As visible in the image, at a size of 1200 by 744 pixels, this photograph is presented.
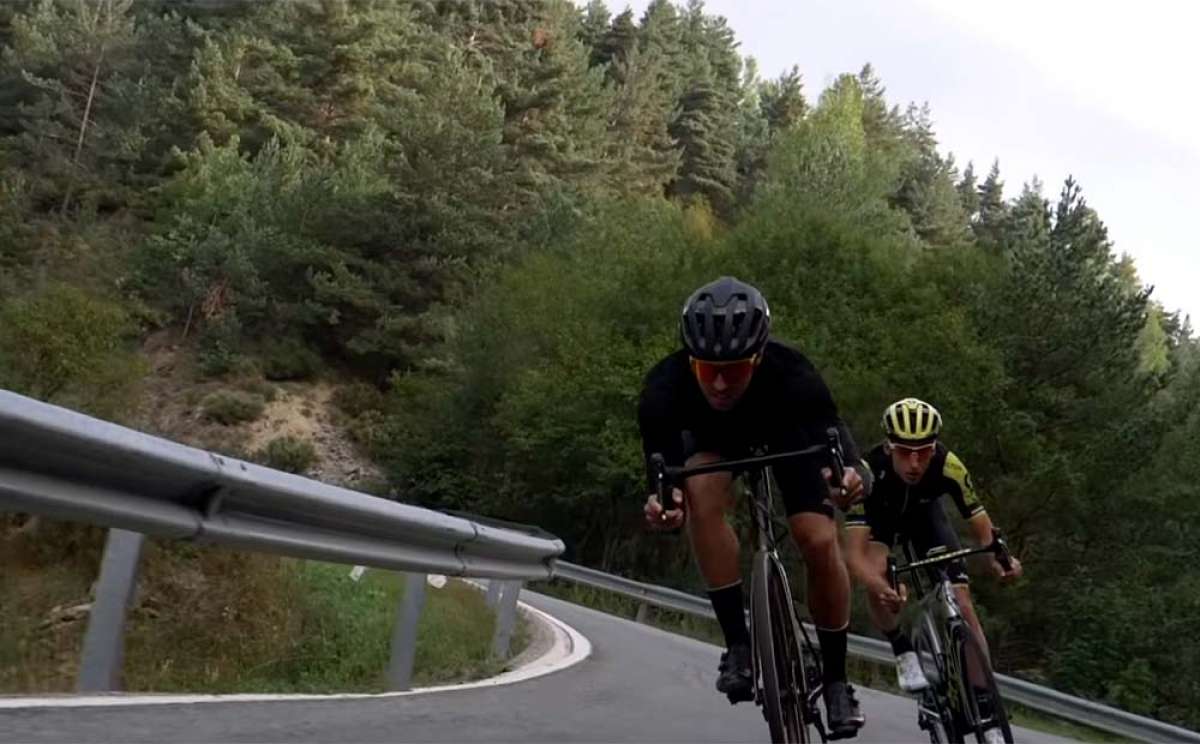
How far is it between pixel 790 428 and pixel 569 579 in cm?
2103

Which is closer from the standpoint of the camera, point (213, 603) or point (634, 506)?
point (213, 603)

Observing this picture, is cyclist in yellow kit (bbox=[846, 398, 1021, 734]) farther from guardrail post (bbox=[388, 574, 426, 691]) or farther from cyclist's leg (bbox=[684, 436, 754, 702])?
guardrail post (bbox=[388, 574, 426, 691])

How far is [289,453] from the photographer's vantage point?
5191 centimetres

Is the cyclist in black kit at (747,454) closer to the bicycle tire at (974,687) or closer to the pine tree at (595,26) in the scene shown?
the bicycle tire at (974,687)

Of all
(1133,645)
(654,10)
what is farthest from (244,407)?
(654,10)

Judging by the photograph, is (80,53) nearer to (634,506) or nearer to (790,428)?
(634,506)

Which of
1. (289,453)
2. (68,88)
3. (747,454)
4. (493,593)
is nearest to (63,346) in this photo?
(289,453)

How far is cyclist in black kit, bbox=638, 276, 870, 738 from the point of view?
16.5ft

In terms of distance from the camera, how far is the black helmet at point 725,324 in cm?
471

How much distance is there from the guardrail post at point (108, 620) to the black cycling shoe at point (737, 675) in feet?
7.06

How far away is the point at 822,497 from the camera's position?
5.11 metres

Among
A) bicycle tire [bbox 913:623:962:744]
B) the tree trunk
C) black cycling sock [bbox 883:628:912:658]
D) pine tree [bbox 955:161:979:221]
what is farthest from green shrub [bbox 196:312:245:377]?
pine tree [bbox 955:161:979:221]

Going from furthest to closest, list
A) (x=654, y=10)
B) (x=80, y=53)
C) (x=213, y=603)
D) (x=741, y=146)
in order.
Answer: (x=654, y=10) → (x=741, y=146) → (x=80, y=53) → (x=213, y=603)

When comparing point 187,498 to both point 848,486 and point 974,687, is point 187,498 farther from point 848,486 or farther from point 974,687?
point 974,687
